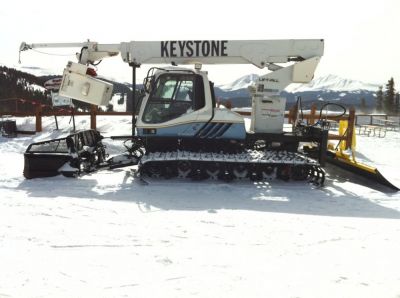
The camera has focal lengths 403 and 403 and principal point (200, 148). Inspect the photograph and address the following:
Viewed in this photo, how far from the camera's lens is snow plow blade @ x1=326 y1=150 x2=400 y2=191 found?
8184mm

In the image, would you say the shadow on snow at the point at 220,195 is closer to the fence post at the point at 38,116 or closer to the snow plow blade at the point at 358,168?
the snow plow blade at the point at 358,168

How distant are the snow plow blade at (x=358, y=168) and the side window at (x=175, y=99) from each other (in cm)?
357

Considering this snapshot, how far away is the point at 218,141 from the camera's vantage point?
8.64 metres

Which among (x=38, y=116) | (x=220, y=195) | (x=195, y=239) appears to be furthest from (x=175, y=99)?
(x=38, y=116)

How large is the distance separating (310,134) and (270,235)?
14.6 ft

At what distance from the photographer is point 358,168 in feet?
28.9

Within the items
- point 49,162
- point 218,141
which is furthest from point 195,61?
point 49,162

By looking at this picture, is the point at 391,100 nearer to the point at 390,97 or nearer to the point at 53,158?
the point at 390,97

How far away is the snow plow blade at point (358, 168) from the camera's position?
8184mm

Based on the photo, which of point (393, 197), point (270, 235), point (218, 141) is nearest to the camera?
point (270, 235)

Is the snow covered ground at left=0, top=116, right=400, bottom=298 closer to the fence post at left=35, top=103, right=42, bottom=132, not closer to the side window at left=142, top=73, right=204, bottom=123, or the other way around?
the side window at left=142, top=73, right=204, bottom=123

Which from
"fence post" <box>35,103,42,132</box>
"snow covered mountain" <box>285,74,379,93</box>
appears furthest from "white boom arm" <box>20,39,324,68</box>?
"snow covered mountain" <box>285,74,379,93</box>

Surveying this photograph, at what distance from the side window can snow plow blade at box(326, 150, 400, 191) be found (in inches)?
140

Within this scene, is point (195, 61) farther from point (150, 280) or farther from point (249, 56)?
point (150, 280)
